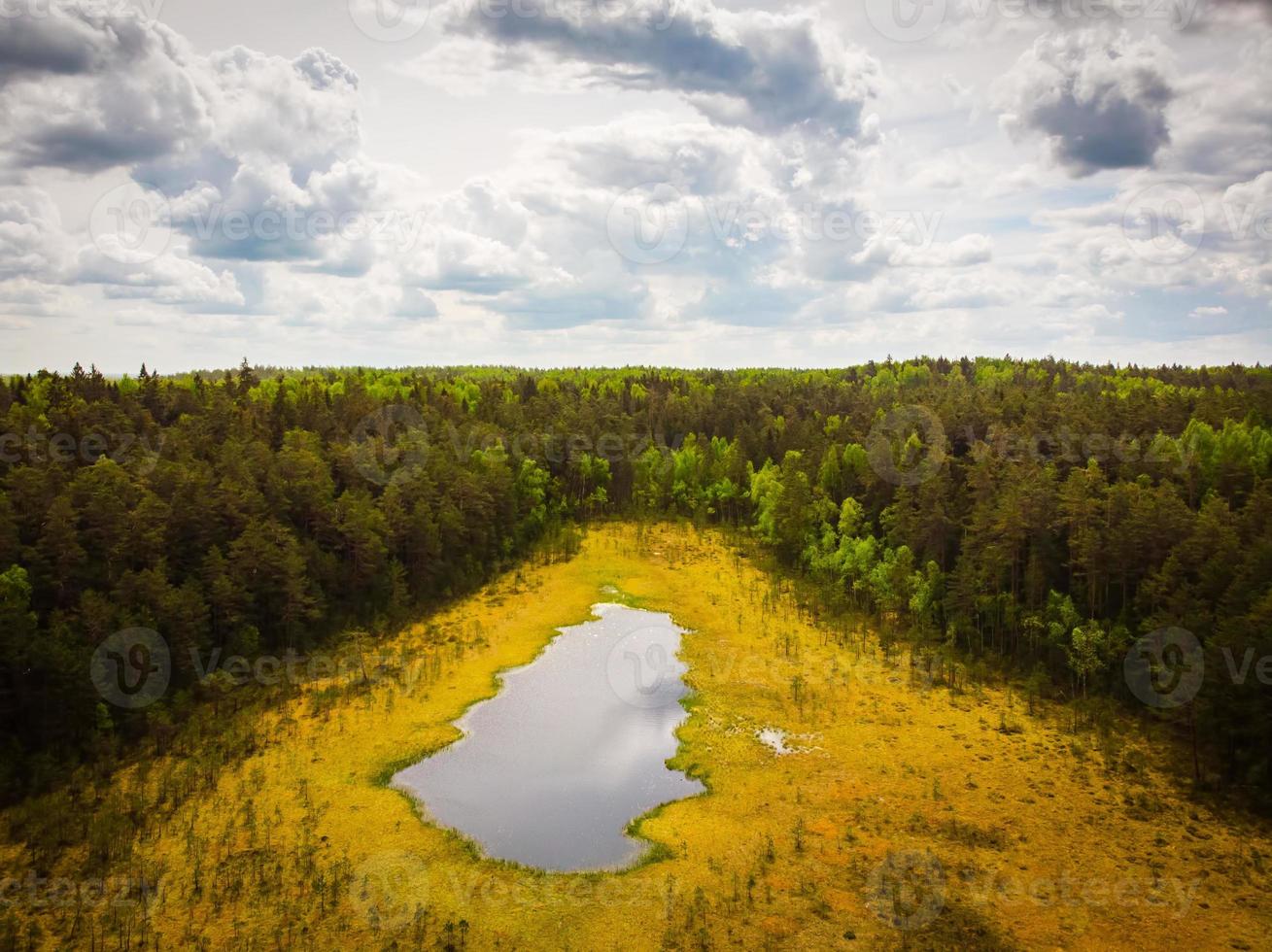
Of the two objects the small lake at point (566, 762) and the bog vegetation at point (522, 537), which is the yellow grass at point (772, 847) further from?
the bog vegetation at point (522, 537)

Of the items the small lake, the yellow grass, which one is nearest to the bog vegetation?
the yellow grass

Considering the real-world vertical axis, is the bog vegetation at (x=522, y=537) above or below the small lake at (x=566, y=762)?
above

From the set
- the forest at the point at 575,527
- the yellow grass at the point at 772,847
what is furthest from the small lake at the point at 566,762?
the forest at the point at 575,527

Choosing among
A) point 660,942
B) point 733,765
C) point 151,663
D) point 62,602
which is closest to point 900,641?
point 733,765

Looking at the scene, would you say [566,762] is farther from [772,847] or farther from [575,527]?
[575,527]

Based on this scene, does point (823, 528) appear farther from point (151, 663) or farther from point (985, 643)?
point (151, 663)

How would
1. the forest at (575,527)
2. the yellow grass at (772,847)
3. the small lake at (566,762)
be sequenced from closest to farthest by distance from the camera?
the yellow grass at (772,847), the small lake at (566,762), the forest at (575,527)

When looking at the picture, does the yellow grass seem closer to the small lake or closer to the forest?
the small lake

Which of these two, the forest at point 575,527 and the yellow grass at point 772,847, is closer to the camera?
the yellow grass at point 772,847
